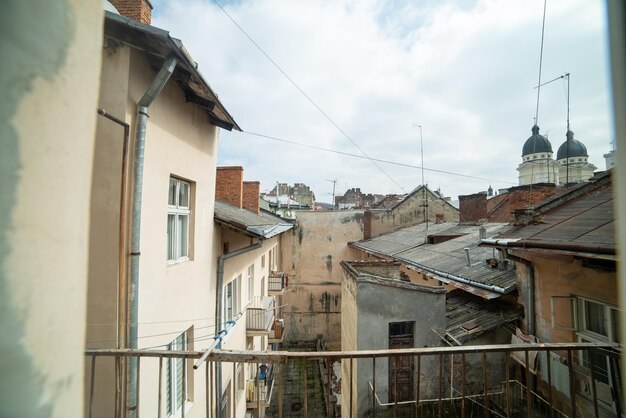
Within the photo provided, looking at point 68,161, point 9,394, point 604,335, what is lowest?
point 604,335

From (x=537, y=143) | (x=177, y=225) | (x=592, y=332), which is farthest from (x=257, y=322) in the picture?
(x=537, y=143)

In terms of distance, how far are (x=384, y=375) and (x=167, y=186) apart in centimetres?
635

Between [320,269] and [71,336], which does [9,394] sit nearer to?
[71,336]

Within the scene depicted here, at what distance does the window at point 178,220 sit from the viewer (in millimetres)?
4527

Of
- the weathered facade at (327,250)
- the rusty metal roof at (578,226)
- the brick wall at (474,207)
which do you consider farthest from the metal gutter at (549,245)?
the weathered facade at (327,250)

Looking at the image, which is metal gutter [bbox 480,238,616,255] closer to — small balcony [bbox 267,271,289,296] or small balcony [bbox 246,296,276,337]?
small balcony [bbox 246,296,276,337]

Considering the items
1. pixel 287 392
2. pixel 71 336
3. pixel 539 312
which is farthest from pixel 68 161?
pixel 287 392

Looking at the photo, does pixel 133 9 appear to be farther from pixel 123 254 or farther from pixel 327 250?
pixel 327 250

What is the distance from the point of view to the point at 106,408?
3246 mm

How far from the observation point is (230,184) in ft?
31.3

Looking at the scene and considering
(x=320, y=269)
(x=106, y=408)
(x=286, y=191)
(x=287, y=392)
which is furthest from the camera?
(x=286, y=191)

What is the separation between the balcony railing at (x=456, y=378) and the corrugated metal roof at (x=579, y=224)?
1486 millimetres

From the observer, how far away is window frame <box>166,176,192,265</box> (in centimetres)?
450

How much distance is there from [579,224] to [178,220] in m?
6.52
